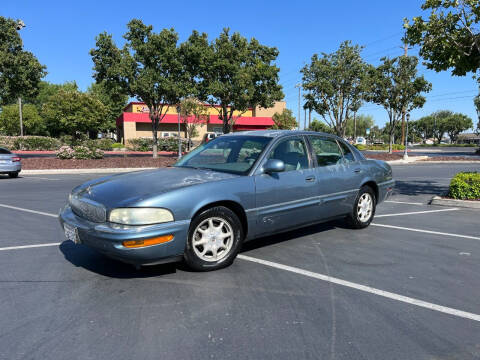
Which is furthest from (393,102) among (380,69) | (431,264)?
(431,264)

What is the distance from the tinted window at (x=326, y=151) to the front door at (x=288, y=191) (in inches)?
9.1

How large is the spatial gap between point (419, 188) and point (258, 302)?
10.4 metres

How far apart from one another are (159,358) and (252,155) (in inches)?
110

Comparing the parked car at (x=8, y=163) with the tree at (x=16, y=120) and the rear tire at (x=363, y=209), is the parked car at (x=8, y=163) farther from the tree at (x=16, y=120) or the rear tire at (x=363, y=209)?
the tree at (x=16, y=120)

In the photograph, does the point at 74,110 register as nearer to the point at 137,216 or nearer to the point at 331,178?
the point at 331,178

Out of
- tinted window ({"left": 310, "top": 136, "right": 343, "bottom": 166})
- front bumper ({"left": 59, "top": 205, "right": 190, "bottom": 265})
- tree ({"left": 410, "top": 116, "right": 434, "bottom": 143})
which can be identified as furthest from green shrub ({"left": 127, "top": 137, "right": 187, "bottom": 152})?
tree ({"left": 410, "top": 116, "right": 434, "bottom": 143})

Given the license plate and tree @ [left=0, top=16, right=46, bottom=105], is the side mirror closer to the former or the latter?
the license plate

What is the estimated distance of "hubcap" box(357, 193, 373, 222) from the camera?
6137mm

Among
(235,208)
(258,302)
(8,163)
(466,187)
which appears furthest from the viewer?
(8,163)

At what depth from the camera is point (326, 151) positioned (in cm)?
561

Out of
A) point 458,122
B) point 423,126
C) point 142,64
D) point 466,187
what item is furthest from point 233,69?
point 423,126

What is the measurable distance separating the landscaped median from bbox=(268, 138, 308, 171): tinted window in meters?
5.40

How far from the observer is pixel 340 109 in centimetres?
2648

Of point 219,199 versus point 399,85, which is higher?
point 399,85
